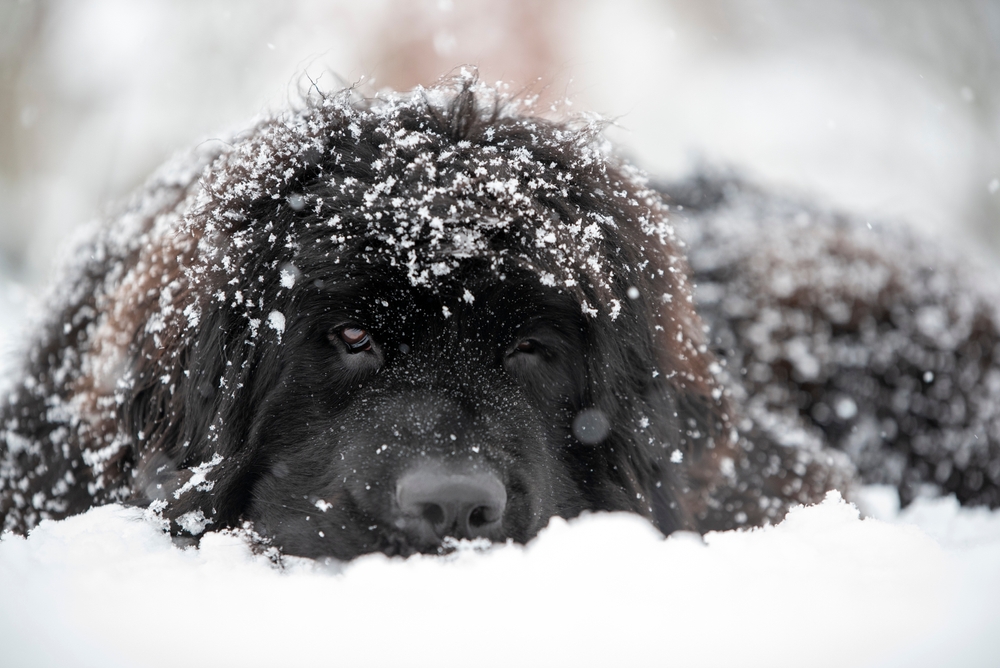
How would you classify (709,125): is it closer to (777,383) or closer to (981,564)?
(777,383)

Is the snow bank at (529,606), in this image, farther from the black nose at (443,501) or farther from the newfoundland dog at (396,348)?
the newfoundland dog at (396,348)

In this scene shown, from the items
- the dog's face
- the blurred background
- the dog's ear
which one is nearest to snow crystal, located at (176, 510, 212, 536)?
the dog's ear

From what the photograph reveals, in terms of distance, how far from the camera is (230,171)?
8.05ft

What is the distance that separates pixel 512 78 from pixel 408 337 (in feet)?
20.0

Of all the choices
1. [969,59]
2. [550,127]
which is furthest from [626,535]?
[969,59]

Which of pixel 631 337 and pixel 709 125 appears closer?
pixel 631 337

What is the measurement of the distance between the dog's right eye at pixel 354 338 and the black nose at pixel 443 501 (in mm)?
457

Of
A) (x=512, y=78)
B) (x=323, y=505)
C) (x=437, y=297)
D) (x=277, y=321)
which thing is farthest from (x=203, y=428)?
(x=512, y=78)

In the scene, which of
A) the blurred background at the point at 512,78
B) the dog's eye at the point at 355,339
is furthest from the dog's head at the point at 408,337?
the blurred background at the point at 512,78

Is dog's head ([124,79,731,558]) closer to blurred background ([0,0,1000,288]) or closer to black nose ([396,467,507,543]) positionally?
black nose ([396,467,507,543])

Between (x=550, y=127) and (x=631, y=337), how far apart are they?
2.45ft

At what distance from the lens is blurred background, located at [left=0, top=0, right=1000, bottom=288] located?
28.4 feet

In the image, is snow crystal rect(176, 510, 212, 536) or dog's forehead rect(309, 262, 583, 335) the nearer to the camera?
dog's forehead rect(309, 262, 583, 335)

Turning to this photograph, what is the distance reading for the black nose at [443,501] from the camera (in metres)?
1.87
